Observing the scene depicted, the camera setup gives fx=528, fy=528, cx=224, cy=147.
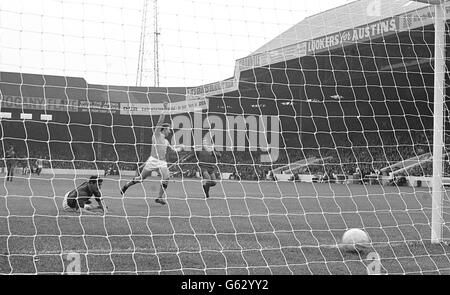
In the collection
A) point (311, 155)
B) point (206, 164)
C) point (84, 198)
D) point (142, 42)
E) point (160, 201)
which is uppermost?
point (142, 42)

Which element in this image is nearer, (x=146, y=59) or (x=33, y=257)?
(x=33, y=257)

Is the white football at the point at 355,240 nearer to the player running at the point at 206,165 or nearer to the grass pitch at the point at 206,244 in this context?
the grass pitch at the point at 206,244

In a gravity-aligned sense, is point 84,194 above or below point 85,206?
above

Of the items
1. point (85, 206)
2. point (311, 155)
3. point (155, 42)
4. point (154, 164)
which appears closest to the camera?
point (155, 42)

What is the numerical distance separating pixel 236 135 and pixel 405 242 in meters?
25.0

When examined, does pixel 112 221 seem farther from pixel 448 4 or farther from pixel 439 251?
pixel 448 4

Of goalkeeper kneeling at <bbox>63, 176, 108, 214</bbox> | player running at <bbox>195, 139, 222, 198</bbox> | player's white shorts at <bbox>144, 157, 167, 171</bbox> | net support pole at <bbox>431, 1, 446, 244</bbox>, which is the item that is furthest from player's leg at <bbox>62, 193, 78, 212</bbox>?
net support pole at <bbox>431, 1, 446, 244</bbox>

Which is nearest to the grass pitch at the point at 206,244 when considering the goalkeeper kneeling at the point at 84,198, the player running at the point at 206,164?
the goalkeeper kneeling at the point at 84,198

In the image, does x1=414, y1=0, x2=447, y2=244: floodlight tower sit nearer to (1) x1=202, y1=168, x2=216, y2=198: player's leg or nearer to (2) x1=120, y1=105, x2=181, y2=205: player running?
(2) x1=120, y1=105, x2=181, y2=205: player running

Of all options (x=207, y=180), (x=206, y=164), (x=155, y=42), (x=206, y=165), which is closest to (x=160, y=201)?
(x=207, y=180)

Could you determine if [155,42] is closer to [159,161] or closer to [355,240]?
[355,240]

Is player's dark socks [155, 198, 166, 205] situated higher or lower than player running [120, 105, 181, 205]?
lower

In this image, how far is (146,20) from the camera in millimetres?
5984
